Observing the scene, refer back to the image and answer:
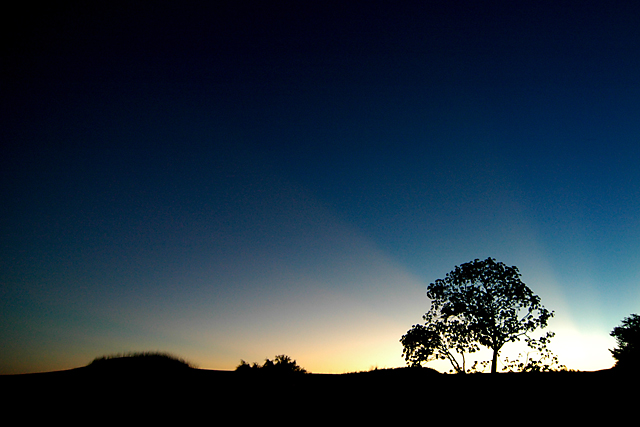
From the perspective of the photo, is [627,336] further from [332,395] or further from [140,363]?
[140,363]

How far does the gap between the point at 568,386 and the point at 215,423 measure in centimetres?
1574

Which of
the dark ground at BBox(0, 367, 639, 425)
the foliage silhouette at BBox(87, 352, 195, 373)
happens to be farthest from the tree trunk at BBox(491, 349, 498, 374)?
the foliage silhouette at BBox(87, 352, 195, 373)

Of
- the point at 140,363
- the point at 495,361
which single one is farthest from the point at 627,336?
the point at 140,363

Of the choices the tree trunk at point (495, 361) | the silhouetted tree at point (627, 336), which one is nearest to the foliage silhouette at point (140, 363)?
the tree trunk at point (495, 361)

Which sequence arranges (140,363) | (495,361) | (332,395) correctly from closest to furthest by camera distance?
(332,395)
(140,363)
(495,361)

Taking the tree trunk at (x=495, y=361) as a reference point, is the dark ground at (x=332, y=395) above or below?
below

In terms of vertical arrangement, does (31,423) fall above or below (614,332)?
below

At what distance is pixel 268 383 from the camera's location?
15.1 meters

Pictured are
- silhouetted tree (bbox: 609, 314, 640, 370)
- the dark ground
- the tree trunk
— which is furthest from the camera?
silhouetted tree (bbox: 609, 314, 640, 370)

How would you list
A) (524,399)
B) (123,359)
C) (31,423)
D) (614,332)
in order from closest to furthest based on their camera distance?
(31,423) → (524,399) → (123,359) → (614,332)

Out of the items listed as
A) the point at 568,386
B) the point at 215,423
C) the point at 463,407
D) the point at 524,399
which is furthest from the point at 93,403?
the point at 568,386

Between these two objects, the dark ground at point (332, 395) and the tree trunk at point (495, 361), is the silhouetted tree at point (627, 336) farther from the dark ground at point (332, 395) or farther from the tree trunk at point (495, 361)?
the dark ground at point (332, 395)

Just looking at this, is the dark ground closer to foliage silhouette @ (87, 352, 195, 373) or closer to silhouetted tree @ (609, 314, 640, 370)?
foliage silhouette @ (87, 352, 195, 373)

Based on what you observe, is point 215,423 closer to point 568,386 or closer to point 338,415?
point 338,415
